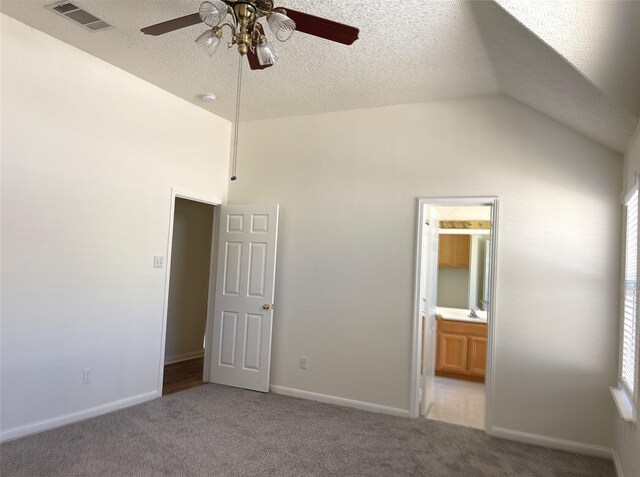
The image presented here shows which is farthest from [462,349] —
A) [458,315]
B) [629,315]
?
[629,315]

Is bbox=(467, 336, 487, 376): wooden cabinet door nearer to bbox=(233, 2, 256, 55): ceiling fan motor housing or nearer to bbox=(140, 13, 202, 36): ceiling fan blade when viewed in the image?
bbox=(233, 2, 256, 55): ceiling fan motor housing

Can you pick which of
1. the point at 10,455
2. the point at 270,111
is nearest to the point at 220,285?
the point at 270,111

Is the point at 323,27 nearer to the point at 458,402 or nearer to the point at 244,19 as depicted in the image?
the point at 244,19

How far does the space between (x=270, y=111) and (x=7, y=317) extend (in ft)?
9.94

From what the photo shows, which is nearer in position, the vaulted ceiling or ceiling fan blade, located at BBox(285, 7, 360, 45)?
ceiling fan blade, located at BBox(285, 7, 360, 45)

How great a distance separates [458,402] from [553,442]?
123 centimetres

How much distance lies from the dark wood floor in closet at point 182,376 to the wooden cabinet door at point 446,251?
355 centimetres

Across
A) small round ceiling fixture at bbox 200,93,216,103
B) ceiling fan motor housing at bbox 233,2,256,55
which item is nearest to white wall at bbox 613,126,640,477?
ceiling fan motor housing at bbox 233,2,256,55

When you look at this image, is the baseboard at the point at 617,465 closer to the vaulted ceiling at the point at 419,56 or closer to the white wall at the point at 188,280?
the vaulted ceiling at the point at 419,56

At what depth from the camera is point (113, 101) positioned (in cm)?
395

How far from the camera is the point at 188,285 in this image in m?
6.38

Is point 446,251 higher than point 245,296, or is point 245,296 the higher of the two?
point 446,251

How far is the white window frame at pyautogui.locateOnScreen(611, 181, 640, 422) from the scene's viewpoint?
2.65 metres

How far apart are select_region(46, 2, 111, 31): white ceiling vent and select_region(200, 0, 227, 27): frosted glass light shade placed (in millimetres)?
1582
